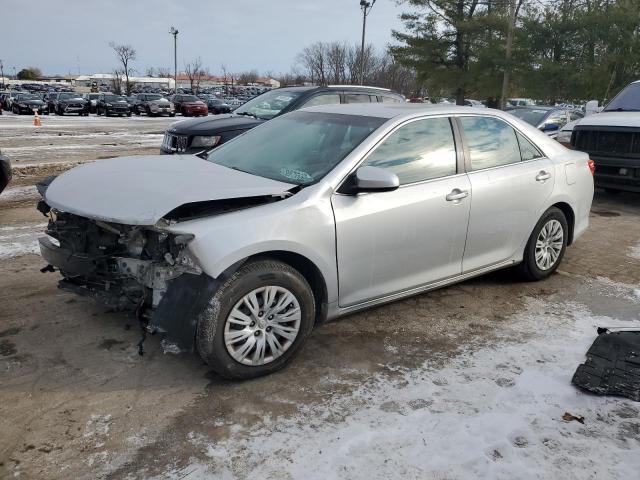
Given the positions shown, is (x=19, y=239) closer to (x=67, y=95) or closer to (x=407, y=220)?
(x=407, y=220)

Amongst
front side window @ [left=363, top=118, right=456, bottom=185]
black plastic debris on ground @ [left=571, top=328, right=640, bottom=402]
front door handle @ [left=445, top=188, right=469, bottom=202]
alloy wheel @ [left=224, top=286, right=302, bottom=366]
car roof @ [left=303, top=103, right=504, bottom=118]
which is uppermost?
car roof @ [left=303, top=103, right=504, bottom=118]

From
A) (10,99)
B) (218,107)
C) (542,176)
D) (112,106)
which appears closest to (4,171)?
(542,176)

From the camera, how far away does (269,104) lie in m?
8.77

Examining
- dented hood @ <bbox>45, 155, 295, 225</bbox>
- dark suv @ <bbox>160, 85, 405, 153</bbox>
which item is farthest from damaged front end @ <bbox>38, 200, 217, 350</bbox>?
dark suv @ <bbox>160, 85, 405, 153</bbox>

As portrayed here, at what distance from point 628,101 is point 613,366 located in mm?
7456

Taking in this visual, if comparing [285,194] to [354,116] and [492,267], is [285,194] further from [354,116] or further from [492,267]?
[492,267]

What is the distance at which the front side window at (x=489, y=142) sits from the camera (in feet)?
14.5

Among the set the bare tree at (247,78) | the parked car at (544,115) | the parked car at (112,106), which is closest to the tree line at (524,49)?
the parked car at (544,115)

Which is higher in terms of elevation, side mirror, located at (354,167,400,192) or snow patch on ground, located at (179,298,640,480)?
side mirror, located at (354,167,400,192)

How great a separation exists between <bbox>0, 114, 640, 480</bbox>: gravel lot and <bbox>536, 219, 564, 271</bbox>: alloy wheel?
1.34ft

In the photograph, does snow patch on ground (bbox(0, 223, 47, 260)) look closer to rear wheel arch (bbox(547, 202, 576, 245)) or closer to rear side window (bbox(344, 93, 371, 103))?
rear side window (bbox(344, 93, 371, 103))

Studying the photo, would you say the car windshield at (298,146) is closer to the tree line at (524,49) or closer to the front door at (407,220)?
the front door at (407,220)

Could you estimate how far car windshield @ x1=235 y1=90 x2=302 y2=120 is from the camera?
847 cm

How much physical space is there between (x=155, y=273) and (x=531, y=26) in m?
21.6
